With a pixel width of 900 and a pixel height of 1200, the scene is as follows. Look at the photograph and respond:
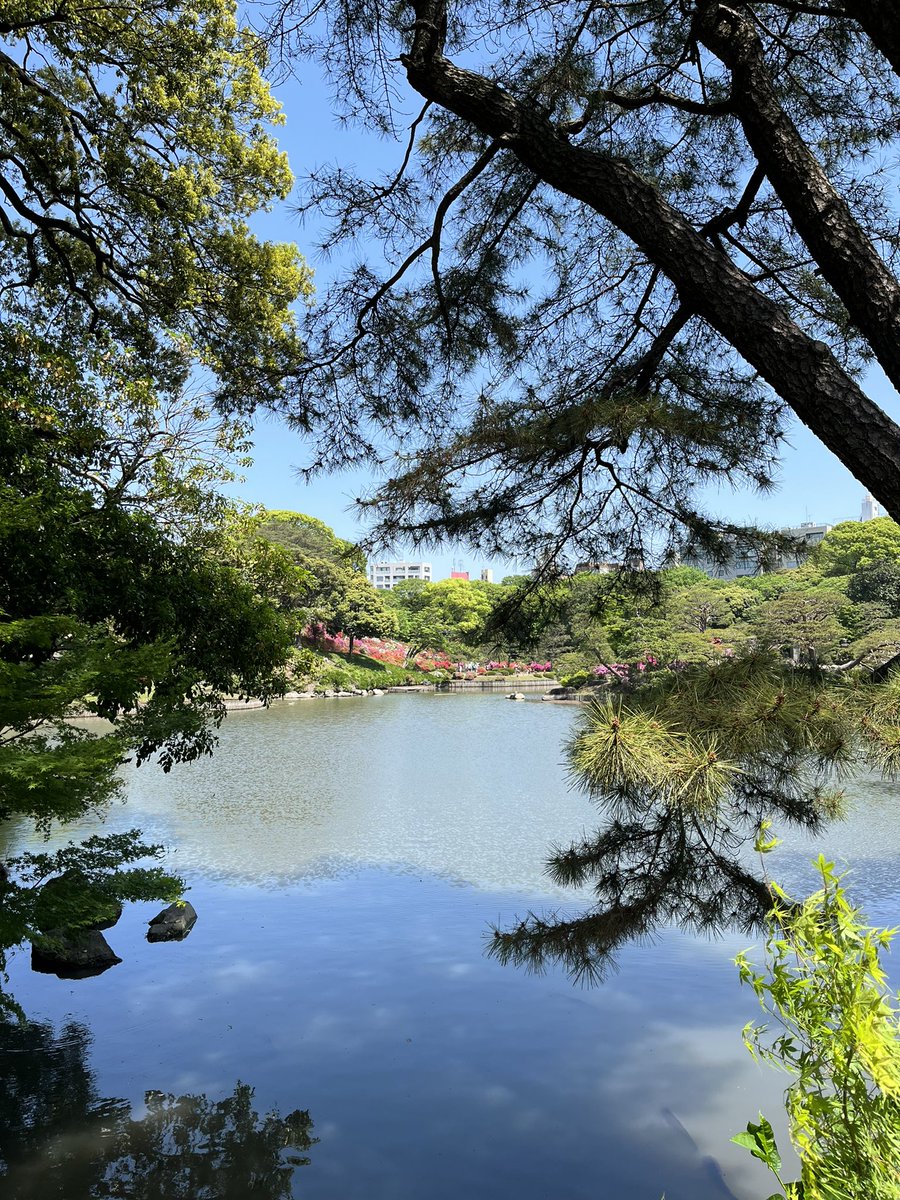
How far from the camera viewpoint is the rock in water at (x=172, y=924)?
382 cm

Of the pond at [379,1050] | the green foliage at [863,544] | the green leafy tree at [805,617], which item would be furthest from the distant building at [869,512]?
the pond at [379,1050]

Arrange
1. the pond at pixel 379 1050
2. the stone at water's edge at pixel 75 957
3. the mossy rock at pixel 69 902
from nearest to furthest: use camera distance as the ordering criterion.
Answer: the pond at pixel 379 1050 → the mossy rock at pixel 69 902 → the stone at water's edge at pixel 75 957

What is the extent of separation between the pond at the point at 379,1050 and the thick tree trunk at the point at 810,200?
6.66 ft

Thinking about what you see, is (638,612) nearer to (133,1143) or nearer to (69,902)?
(69,902)

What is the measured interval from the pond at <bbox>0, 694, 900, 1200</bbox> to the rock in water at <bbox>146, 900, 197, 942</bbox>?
6 centimetres

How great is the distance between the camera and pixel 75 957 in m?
3.42

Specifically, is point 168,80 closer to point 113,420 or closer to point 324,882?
point 113,420

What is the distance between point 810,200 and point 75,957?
3.69 meters

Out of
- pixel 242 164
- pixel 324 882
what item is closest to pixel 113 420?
pixel 242 164

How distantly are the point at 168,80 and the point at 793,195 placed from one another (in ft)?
12.4

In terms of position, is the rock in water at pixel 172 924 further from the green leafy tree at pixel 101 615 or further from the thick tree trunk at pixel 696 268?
the thick tree trunk at pixel 696 268

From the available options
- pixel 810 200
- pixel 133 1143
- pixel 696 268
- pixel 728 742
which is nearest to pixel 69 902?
pixel 133 1143

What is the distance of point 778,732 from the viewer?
1.99 metres

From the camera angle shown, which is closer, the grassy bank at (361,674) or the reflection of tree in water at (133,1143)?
the reflection of tree in water at (133,1143)
